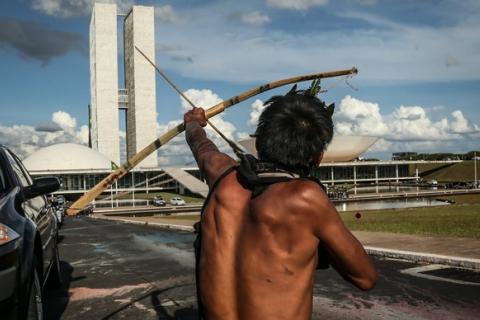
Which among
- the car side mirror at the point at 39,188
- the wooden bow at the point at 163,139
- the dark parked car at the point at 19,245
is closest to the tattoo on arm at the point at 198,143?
the wooden bow at the point at 163,139

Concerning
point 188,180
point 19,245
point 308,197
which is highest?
point 308,197

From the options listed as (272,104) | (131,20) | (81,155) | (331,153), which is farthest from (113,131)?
(272,104)

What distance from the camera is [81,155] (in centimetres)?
11319

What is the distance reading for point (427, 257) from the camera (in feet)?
29.8

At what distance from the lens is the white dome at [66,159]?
11062 cm

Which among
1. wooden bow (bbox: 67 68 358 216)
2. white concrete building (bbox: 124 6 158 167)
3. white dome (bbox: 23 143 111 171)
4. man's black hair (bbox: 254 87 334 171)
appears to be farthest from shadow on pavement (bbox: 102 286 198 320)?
white concrete building (bbox: 124 6 158 167)

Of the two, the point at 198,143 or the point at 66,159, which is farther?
the point at 66,159

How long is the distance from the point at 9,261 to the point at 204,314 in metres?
2.00

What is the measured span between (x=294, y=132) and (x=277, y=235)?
1.45 feet

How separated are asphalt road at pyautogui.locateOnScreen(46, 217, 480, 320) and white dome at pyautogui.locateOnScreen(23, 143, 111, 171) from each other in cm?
10320

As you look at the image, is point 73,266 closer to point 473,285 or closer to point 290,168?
point 473,285

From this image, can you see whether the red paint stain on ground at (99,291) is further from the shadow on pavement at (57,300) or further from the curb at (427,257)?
the curb at (427,257)

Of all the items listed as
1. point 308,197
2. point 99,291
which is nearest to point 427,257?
point 99,291

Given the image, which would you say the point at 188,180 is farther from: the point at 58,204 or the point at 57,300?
the point at 57,300
